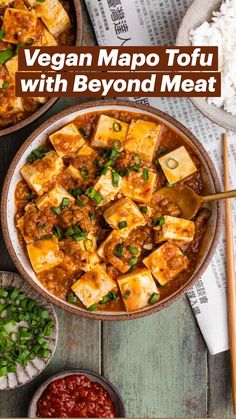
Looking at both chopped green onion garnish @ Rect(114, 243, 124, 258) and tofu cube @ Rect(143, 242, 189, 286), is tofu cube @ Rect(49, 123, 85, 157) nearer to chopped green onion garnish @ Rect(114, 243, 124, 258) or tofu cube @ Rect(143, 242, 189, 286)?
chopped green onion garnish @ Rect(114, 243, 124, 258)

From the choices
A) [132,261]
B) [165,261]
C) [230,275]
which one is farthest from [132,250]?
[230,275]

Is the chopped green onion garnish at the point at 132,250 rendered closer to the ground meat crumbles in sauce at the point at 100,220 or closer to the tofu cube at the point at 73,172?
the ground meat crumbles in sauce at the point at 100,220

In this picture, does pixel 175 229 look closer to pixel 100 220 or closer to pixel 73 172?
pixel 100 220

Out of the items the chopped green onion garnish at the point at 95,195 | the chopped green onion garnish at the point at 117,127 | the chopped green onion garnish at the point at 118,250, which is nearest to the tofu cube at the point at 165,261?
the chopped green onion garnish at the point at 118,250

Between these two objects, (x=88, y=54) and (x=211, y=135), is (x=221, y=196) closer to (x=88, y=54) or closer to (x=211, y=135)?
(x=211, y=135)

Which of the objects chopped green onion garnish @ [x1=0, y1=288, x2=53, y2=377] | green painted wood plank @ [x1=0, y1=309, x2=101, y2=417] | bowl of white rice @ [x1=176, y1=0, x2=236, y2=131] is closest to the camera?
bowl of white rice @ [x1=176, y1=0, x2=236, y2=131]

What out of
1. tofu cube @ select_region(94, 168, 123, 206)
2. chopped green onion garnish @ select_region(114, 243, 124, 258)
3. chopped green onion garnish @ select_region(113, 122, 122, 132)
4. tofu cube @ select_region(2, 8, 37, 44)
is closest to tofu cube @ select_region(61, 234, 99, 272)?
chopped green onion garnish @ select_region(114, 243, 124, 258)
